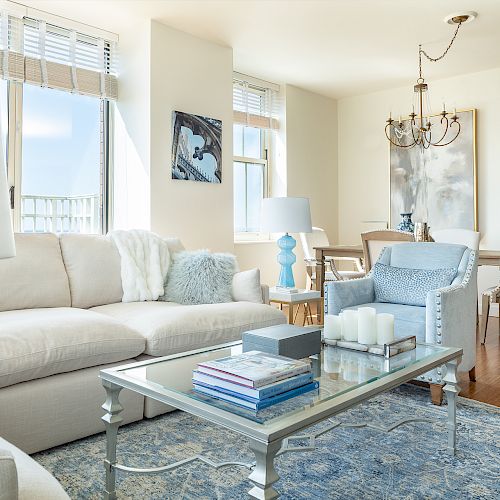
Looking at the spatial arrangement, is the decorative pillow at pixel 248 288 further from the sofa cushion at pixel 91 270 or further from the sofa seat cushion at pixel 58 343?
the sofa seat cushion at pixel 58 343

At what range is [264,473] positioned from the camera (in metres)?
1.14

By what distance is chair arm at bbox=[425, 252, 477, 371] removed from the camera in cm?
254

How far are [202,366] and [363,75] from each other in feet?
15.2

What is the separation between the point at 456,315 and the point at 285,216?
1.36 metres

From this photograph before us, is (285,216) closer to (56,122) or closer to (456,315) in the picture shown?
(456,315)

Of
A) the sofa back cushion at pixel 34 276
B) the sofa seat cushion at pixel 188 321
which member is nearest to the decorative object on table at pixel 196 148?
the sofa back cushion at pixel 34 276

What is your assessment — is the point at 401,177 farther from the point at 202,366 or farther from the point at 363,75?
the point at 202,366

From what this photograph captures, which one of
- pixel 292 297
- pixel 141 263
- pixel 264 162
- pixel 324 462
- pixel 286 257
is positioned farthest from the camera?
pixel 264 162

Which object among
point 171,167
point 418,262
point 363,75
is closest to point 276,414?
point 418,262

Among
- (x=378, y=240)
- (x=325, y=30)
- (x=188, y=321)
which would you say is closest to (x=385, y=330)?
(x=188, y=321)

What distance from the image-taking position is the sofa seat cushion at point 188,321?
2356 millimetres

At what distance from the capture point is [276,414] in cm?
127

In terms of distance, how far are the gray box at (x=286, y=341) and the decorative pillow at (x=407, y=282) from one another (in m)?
1.43

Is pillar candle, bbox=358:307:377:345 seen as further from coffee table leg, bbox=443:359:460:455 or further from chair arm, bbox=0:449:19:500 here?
chair arm, bbox=0:449:19:500
